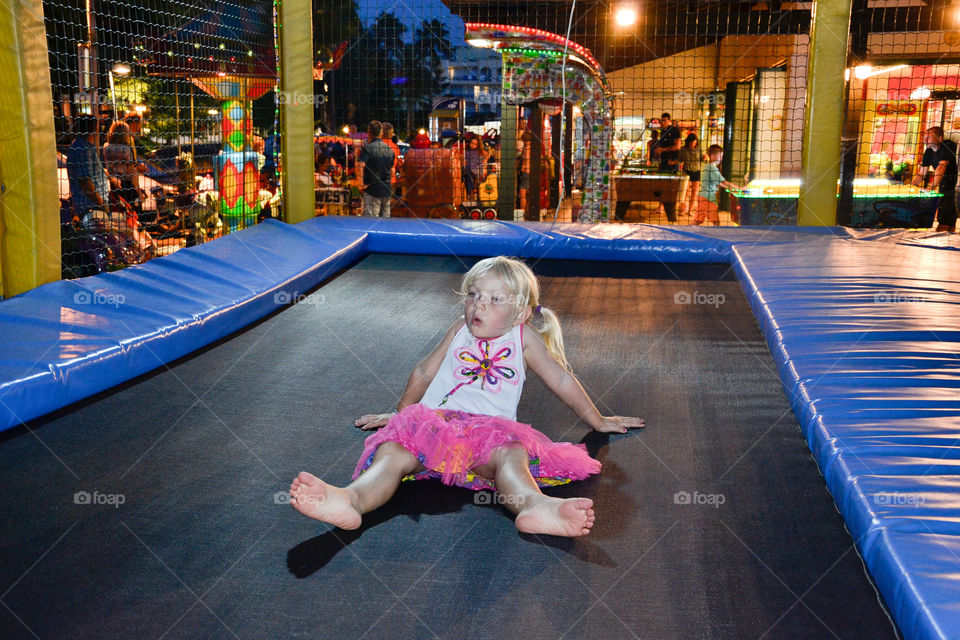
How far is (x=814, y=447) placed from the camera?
1689mm

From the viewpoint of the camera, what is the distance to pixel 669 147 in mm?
8781

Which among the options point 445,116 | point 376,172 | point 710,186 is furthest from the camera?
point 445,116

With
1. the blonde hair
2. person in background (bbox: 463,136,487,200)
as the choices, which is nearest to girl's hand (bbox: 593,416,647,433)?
the blonde hair

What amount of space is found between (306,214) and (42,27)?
1925mm

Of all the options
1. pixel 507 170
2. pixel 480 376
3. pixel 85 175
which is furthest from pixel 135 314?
pixel 507 170

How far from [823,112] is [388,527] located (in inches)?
145

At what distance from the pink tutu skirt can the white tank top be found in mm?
66

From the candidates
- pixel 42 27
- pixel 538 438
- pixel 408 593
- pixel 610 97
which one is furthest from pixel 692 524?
pixel 610 97

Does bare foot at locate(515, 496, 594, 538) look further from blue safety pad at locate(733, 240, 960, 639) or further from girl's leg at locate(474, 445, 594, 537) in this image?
blue safety pad at locate(733, 240, 960, 639)

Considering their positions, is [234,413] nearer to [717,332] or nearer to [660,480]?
[660,480]

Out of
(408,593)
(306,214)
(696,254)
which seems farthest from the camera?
(306,214)

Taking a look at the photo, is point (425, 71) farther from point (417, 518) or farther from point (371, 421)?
point (417, 518)

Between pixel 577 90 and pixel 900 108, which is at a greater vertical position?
pixel 900 108

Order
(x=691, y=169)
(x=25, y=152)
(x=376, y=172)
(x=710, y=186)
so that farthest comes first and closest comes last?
1. (x=710, y=186)
2. (x=691, y=169)
3. (x=376, y=172)
4. (x=25, y=152)
